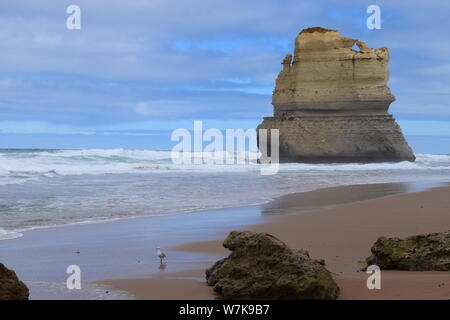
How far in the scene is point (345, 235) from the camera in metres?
8.73

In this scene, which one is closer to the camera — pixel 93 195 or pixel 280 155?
pixel 93 195

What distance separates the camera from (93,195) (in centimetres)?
1585

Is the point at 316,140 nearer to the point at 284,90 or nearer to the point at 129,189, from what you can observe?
the point at 284,90

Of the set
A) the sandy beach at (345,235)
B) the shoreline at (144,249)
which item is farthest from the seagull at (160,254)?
the sandy beach at (345,235)

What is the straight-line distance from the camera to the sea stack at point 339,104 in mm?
41594

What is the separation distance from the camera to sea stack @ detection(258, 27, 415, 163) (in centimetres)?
4159

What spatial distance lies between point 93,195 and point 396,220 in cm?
830

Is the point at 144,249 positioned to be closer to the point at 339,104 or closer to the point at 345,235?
the point at 345,235

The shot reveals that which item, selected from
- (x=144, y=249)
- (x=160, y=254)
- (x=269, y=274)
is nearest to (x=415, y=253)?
(x=269, y=274)

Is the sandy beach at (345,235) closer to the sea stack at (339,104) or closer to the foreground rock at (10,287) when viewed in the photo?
the foreground rock at (10,287)

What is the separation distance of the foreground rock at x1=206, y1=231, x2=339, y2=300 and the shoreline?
0.25m

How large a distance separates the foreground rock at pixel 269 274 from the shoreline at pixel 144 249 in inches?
9.9

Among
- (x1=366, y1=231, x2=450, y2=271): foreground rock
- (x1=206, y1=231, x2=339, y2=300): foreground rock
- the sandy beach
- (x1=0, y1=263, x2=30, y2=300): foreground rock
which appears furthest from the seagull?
(x1=366, y1=231, x2=450, y2=271): foreground rock
